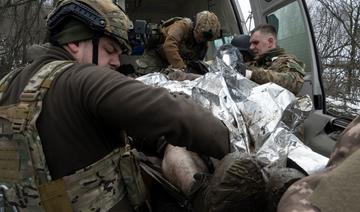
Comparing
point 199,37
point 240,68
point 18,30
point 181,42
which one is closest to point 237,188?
point 240,68

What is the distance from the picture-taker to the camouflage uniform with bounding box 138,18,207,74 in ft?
14.9

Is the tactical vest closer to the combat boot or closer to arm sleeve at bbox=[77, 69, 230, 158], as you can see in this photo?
arm sleeve at bbox=[77, 69, 230, 158]

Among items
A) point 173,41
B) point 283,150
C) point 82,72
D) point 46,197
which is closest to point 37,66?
point 82,72

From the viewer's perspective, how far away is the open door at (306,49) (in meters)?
3.12

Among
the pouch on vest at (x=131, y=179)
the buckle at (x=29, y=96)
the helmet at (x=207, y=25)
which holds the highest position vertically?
the helmet at (x=207, y=25)

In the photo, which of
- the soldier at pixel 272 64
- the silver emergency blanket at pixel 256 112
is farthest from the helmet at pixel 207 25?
the silver emergency blanket at pixel 256 112

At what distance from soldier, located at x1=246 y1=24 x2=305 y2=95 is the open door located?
0.13 m

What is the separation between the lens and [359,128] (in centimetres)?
109

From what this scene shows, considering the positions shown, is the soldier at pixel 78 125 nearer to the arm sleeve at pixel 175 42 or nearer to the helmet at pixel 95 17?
the helmet at pixel 95 17

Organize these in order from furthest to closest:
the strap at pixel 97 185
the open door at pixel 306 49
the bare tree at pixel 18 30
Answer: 1. the bare tree at pixel 18 30
2. the open door at pixel 306 49
3. the strap at pixel 97 185

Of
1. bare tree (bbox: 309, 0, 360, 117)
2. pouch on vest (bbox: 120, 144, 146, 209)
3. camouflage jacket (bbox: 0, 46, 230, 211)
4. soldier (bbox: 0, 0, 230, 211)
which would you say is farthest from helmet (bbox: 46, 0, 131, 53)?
bare tree (bbox: 309, 0, 360, 117)

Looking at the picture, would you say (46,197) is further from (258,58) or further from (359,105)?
(359,105)

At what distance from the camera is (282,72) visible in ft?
11.4

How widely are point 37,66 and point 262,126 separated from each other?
1218 mm
